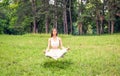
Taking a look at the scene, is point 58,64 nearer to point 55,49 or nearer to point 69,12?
point 55,49

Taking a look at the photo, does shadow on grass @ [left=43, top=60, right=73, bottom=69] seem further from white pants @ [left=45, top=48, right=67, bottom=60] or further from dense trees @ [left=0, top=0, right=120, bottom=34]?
dense trees @ [left=0, top=0, right=120, bottom=34]

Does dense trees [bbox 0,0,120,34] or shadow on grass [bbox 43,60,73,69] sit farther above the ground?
dense trees [bbox 0,0,120,34]

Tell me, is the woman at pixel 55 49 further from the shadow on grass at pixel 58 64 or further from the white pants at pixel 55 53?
the shadow on grass at pixel 58 64

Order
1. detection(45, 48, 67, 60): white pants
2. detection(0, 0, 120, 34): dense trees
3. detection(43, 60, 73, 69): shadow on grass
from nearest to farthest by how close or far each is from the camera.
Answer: detection(45, 48, 67, 60): white pants, detection(43, 60, 73, 69): shadow on grass, detection(0, 0, 120, 34): dense trees

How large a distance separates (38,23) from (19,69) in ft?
169

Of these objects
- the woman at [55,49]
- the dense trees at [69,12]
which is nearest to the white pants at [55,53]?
the woman at [55,49]

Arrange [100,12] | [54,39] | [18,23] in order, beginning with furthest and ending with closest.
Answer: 1. [18,23]
2. [100,12]
3. [54,39]

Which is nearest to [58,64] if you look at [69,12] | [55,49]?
[55,49]

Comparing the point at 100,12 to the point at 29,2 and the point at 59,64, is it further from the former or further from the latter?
the point at 59,64

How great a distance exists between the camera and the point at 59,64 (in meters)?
11.9

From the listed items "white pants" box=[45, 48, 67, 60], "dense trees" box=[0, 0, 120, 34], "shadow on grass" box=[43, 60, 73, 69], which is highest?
"dense trees" box=[0, 0, 120, 34]

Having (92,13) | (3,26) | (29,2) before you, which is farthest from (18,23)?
(92,13)

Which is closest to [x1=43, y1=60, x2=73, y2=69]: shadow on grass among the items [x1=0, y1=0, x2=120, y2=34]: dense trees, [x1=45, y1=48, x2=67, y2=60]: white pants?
[x1=45, y1=48, x2=67, y2=60]: white pants

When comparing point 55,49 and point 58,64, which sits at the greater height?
point 55,49
